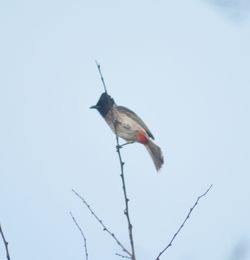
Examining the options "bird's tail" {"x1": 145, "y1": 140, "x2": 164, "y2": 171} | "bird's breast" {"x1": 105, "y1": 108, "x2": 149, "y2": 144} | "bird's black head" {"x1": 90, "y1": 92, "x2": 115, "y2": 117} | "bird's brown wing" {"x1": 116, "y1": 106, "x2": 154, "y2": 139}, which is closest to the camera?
"bird's tail" {"x1": 145, "y1": 140, "x2": 164, "y2": 171}

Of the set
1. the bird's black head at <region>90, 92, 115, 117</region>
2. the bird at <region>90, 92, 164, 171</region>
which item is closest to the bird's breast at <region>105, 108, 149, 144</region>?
the bird at <region>90, 92, 164, 171</region>

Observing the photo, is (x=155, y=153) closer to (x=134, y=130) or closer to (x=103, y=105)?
(x=134, y=130)

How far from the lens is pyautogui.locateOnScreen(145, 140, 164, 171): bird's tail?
745 centimetres

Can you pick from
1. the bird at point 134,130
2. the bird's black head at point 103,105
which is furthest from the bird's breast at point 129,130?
the bird's black head at point 103,105

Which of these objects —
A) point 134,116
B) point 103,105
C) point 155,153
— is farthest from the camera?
point 103,105

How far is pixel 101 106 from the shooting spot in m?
8.12

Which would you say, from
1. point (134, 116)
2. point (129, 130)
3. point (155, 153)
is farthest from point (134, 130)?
point (155, 153)

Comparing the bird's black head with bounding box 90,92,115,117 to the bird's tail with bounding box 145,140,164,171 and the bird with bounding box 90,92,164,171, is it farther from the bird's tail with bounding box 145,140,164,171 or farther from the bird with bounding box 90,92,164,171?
the bird's tail with bounding box 145,140,164,171

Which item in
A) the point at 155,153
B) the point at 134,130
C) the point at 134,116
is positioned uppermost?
the point at 134,116

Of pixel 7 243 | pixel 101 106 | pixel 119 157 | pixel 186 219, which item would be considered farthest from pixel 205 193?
pixel 101 106

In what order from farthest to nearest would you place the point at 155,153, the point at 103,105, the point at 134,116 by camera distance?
the point at 103,105, the point at 134,116, the point at 155,153

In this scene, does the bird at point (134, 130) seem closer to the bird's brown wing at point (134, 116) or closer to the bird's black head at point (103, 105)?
the bird's brown wing at point (134, 116)

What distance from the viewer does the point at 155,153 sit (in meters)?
7.55

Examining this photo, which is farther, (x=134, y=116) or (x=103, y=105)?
(x=103, y=105)
